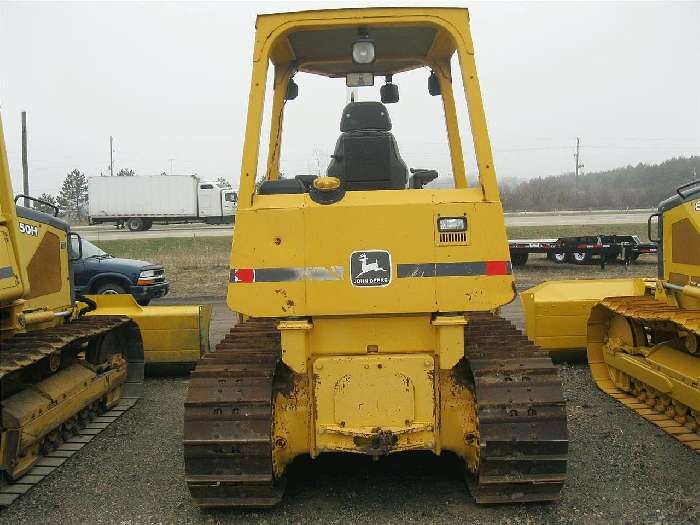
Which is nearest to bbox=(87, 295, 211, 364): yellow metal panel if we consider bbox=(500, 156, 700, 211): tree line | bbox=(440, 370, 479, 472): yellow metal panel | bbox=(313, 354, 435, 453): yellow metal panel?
bbox=(313, 354, 435, 453): yellow metal panel

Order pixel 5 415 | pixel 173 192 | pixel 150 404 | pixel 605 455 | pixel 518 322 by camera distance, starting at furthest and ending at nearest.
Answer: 1. pixel 173 192
2. pixel 518 322
3. pixel 150 404
4. pixel 605 455
5. pixel 5 415

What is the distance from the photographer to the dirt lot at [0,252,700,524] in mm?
4059

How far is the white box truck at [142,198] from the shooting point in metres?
41.8

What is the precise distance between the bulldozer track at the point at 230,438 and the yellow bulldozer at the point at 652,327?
303 cm

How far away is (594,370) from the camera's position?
714 cm

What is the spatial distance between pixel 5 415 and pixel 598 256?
17.2 meters

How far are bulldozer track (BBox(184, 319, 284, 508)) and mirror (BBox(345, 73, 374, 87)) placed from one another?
262 cm

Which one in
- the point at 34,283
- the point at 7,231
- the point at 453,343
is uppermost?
the point at 7,231

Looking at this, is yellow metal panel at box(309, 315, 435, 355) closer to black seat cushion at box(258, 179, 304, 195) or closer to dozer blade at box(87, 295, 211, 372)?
black seat cushion at box(258, 179, 304, 195)

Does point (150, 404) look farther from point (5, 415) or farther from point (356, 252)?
point (356, 252)

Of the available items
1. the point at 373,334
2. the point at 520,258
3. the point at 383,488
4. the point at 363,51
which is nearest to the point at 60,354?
the point at 383,488

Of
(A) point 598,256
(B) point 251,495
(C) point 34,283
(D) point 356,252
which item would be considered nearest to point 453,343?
(D) point 356,252

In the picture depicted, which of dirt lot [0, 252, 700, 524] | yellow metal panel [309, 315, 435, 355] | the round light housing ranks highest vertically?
the round light housing

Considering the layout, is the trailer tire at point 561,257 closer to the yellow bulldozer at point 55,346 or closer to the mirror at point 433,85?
the yellow bulldozer at point 55,346
